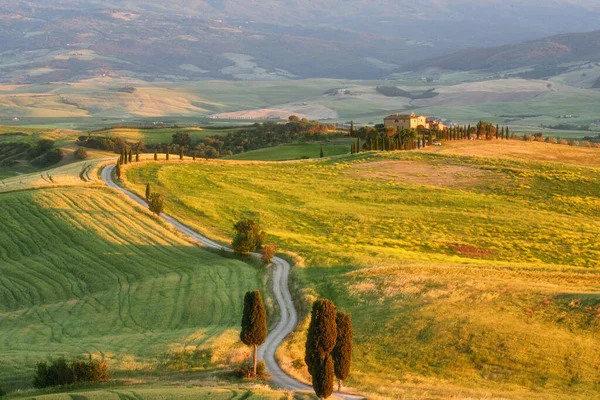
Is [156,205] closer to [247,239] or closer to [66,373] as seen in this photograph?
[247,239]

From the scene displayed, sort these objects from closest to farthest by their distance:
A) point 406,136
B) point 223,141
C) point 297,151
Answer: point 406,136, point 297,151, point 223,141

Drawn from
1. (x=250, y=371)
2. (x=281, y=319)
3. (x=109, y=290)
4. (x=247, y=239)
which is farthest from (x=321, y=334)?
(x=247, y=239)

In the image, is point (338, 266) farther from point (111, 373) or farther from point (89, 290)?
point (111, 373)

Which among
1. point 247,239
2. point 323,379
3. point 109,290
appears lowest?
point 109,290

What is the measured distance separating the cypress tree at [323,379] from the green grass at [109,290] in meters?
7.88

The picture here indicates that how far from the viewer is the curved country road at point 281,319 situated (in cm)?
3878

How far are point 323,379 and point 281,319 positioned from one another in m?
16.3

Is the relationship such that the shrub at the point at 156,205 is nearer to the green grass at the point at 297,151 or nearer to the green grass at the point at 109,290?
the green grass at the point at 109,290

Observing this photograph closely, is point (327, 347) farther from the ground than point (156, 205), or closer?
farther from the ground

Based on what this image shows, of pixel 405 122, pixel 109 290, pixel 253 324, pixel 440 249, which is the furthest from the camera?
pixel 405 122

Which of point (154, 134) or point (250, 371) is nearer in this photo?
point (250, 371)

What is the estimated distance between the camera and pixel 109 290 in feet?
192

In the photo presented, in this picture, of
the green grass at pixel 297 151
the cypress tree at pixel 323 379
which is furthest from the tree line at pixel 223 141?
the cypress tree at pixel 323 379

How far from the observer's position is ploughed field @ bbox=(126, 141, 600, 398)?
41.3 m
